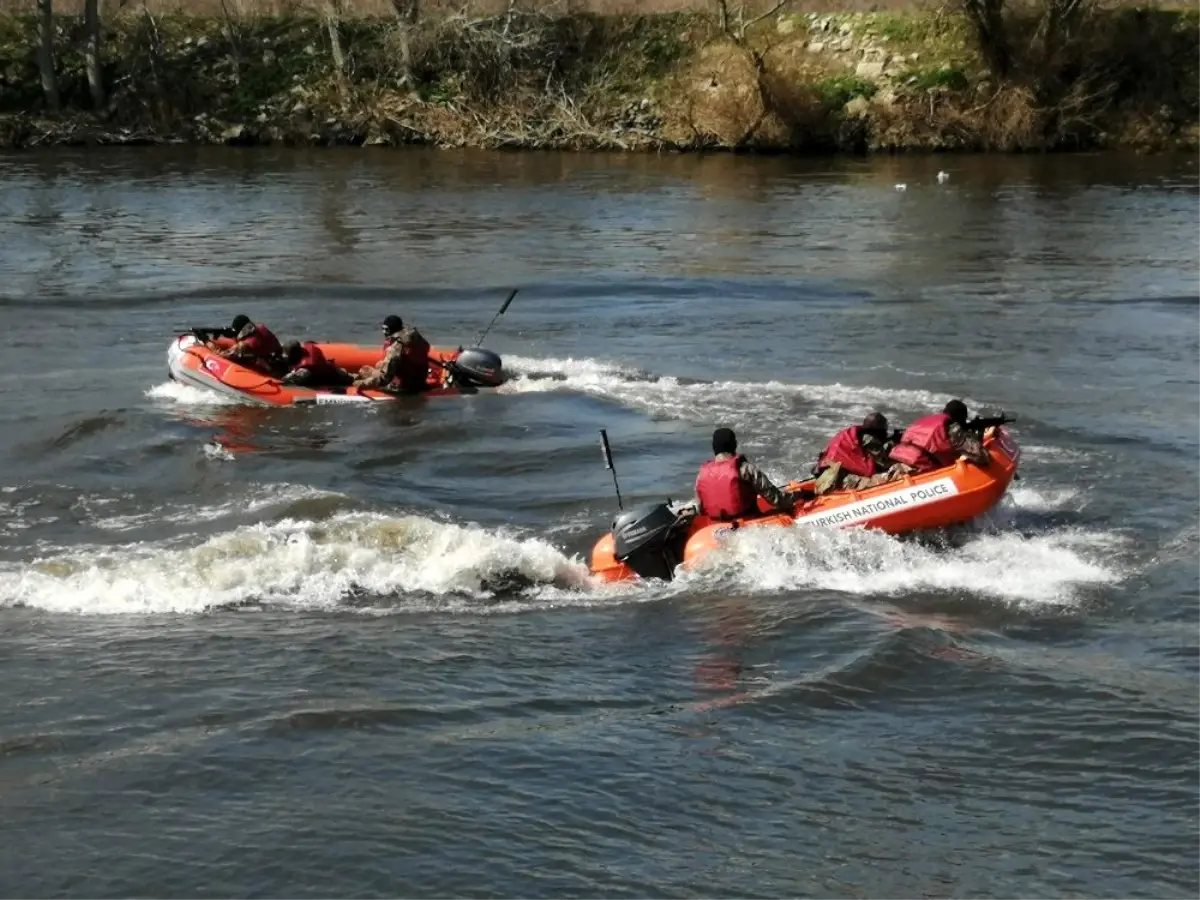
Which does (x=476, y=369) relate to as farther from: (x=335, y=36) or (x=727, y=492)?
(x=335, y=36)

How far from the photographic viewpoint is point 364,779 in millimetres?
9430

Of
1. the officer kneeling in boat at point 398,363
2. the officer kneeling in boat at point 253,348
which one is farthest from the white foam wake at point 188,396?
the officer kneeling in boat at point 398,363

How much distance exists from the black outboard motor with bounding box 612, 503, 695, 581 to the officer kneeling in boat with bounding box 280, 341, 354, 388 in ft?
24.6

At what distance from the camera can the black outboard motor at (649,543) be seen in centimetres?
1331

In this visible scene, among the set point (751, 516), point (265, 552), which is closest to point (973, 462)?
point (751, 516)

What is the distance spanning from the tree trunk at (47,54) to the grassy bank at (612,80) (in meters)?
0.32

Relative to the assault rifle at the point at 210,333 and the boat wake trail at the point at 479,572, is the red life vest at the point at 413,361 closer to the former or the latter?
the assault rifle at the point at 210,333

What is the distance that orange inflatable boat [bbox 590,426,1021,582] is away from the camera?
13336 mm

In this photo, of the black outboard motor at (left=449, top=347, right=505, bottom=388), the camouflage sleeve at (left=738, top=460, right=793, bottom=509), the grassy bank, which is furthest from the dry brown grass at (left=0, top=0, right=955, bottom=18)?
the camouflage sleeve at (left=738, top=460, right=793, bottom=509)

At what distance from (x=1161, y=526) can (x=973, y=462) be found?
209 cm

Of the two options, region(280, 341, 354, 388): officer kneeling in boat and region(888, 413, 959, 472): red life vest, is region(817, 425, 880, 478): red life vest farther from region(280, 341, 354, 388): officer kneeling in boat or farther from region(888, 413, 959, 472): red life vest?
region(280, 341, 354, 388): officer kneeling in boat

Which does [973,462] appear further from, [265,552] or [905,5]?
[905,5]

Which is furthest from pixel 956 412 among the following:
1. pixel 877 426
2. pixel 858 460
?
pixel 858 460

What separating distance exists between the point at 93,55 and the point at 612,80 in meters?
15.9
